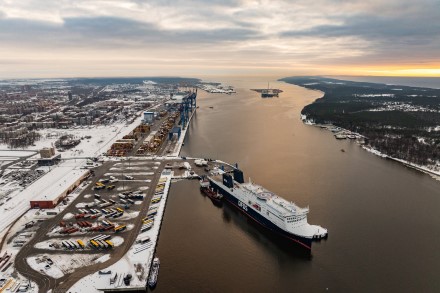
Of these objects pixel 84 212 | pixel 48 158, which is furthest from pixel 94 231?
pixel 48 158

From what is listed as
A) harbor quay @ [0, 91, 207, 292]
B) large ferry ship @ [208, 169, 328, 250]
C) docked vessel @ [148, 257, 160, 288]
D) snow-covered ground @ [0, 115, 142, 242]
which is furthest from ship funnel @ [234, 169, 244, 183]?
snow-covered ground @ [0, 115, 142, 242]

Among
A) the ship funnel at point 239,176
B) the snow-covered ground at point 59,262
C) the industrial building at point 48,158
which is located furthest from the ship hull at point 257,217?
the industrial building at point 48,158

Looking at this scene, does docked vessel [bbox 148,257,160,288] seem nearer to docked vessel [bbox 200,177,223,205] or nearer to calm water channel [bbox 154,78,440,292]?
calm water channel [bbox 154,78,440,292]

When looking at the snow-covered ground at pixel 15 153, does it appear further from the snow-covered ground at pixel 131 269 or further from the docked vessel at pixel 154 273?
the docked vessel at pixel 154 273

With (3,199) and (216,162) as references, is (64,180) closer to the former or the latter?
(3,199)

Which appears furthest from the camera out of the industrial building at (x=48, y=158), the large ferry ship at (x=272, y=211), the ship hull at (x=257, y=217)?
the industrial building at (x=48, y=158)

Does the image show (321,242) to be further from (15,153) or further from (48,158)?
(15,153)

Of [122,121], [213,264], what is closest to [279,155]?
[213,264]

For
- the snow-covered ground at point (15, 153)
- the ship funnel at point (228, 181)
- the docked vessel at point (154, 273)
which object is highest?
the ship funnel at point (228, 181)
